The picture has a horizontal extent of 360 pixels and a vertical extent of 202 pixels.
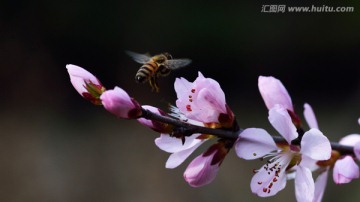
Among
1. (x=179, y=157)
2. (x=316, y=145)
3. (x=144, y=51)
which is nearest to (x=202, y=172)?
(x=179, y=157)

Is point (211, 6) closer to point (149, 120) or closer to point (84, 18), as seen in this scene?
point (84, 18)

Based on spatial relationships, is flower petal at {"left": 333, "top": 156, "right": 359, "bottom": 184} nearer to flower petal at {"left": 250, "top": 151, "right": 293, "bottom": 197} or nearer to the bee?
flower petal at {"left": 250, "top": 151, "right": 293, "bottom": 197}

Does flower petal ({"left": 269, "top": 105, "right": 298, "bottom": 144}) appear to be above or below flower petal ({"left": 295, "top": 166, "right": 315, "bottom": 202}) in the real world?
above

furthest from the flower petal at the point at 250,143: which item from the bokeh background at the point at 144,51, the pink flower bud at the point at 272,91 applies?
the bokeh background at the point at 144,51

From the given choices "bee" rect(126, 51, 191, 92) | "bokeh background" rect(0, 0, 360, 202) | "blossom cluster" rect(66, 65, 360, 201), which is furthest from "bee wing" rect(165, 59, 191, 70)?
"bokeh background" rect(0, 0, 360, 202)

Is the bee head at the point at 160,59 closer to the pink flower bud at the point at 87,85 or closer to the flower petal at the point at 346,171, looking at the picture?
the pink flower bud at the point at 87,85

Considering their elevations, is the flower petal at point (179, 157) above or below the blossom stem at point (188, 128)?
below
